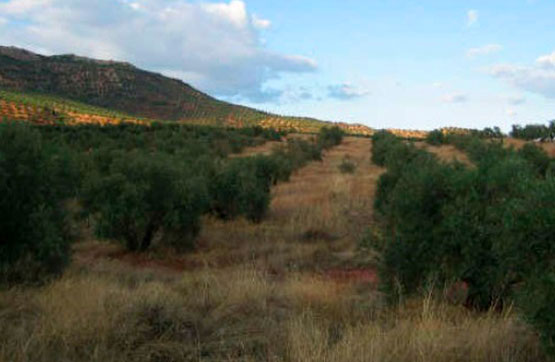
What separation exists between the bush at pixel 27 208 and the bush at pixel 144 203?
16.6 ft

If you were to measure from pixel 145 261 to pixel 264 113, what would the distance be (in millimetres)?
112532

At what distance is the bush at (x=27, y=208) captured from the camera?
32.1 feet

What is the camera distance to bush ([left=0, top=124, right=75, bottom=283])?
9.80 m

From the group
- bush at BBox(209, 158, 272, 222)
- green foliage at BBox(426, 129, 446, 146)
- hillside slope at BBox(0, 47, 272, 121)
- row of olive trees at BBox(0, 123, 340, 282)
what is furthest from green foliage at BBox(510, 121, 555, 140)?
hillside slope at BBox(0, 47, 272, 121)

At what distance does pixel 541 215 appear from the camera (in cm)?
540

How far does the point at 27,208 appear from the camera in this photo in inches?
393

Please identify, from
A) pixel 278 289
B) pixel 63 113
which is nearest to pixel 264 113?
pixel 63 113

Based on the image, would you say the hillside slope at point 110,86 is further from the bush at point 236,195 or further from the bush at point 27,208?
the bush at point 27,208

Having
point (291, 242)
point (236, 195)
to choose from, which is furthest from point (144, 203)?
point (236, 195)

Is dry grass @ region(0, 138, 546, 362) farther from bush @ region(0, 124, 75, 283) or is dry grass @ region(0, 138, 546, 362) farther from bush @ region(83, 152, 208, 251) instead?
bush @ region(83, 152, 208, 251)

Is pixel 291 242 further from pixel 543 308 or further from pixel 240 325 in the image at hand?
pixel 543 308

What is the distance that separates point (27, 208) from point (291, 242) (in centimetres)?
811

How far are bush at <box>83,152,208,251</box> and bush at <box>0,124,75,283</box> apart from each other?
507 centimetres

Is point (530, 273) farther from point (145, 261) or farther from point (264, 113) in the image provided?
point (264, 113)
